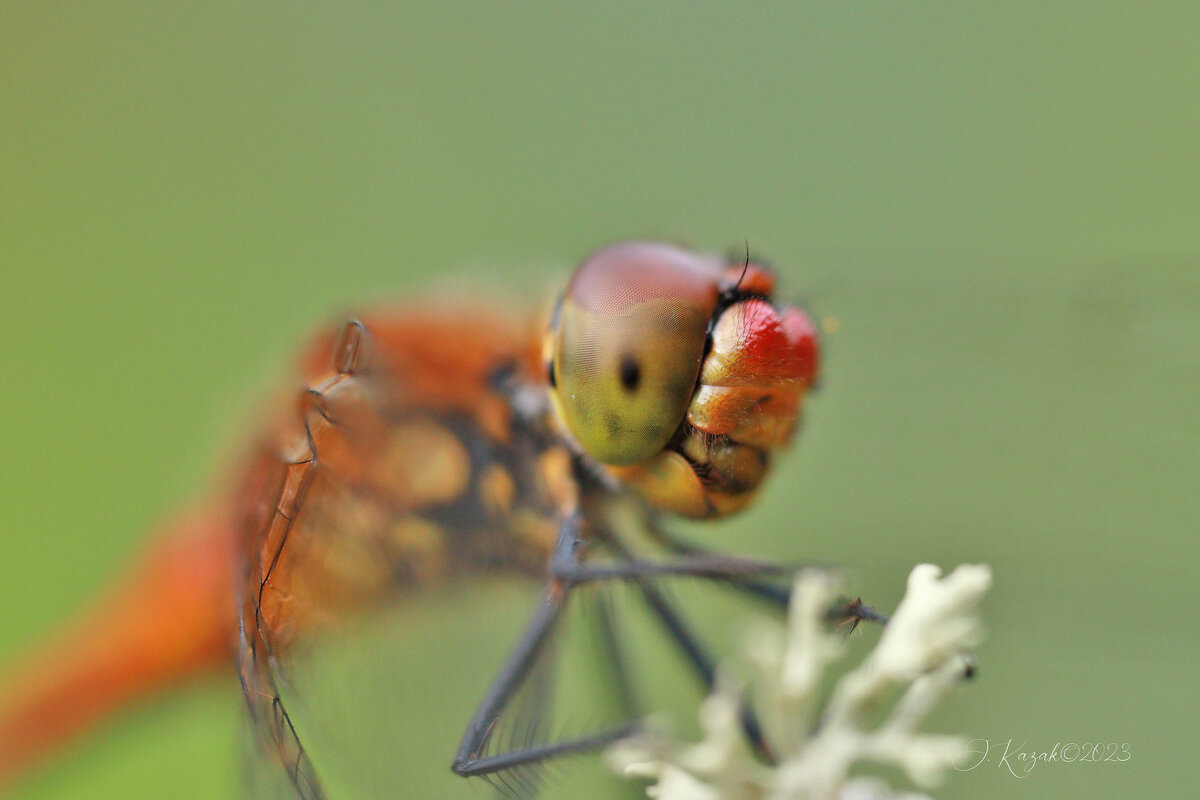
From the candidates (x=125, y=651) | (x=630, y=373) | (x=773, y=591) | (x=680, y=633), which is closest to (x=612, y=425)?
(x=630, y=373)

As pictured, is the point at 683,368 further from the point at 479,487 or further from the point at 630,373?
the point at 479,487

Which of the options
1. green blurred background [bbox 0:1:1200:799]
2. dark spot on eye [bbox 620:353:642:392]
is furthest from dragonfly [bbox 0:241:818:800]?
green blurred background [bbox 0:1:1200:799]

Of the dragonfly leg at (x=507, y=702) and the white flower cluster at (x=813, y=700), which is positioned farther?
the dragonfly leg at (x=507, y=702)

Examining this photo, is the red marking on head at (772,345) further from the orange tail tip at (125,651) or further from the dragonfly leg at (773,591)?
the orange tail tip at (125,651)

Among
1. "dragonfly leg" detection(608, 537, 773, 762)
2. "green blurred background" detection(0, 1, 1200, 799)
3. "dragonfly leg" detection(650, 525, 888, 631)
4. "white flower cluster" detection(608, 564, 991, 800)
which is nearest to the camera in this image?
"white flower cluster" detection(608, 564, 991, 800)

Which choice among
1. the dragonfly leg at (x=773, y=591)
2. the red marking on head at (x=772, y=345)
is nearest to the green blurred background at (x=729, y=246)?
the dragonfly leg at (x=773, y=591)

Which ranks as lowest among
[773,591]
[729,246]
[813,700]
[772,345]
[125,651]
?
[813,700]

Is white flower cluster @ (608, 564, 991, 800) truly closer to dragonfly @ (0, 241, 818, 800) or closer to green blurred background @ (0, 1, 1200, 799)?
dragonfly @ (0, 241, 818, 800)
